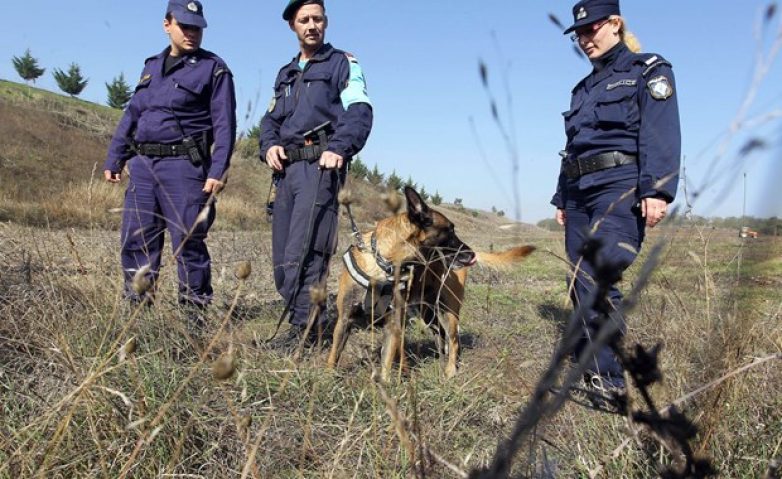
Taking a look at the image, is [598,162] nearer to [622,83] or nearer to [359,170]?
[622,83]

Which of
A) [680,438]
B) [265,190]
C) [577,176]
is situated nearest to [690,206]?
[680,438]

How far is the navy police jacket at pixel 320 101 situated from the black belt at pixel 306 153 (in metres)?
0.05

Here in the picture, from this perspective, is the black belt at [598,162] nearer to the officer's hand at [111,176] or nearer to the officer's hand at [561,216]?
the officer's hand at [561,216]

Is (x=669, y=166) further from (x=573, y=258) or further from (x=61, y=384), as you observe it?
(x=61, y=384)

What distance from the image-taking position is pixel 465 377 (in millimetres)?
2688

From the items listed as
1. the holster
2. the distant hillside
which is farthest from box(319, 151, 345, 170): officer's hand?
the distant hillside

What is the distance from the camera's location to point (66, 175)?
14.5 metres

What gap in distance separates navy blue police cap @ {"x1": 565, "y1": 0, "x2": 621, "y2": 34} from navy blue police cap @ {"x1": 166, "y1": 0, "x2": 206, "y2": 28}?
247cm

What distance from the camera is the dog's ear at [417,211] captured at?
360 centimetres

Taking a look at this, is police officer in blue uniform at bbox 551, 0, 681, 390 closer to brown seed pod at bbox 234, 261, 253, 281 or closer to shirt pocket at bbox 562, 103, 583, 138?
shirt pocket at bbox 562, 103, 583, 138

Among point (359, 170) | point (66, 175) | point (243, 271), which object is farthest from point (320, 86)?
point (359, 170)

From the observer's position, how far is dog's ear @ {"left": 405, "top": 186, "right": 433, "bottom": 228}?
11.8ft

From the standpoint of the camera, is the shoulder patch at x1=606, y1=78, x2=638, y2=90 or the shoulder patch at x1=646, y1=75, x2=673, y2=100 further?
the shoulder patch at x1=606, y1=78, x2=638, y2=90

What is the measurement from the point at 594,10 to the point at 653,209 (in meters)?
1.13
